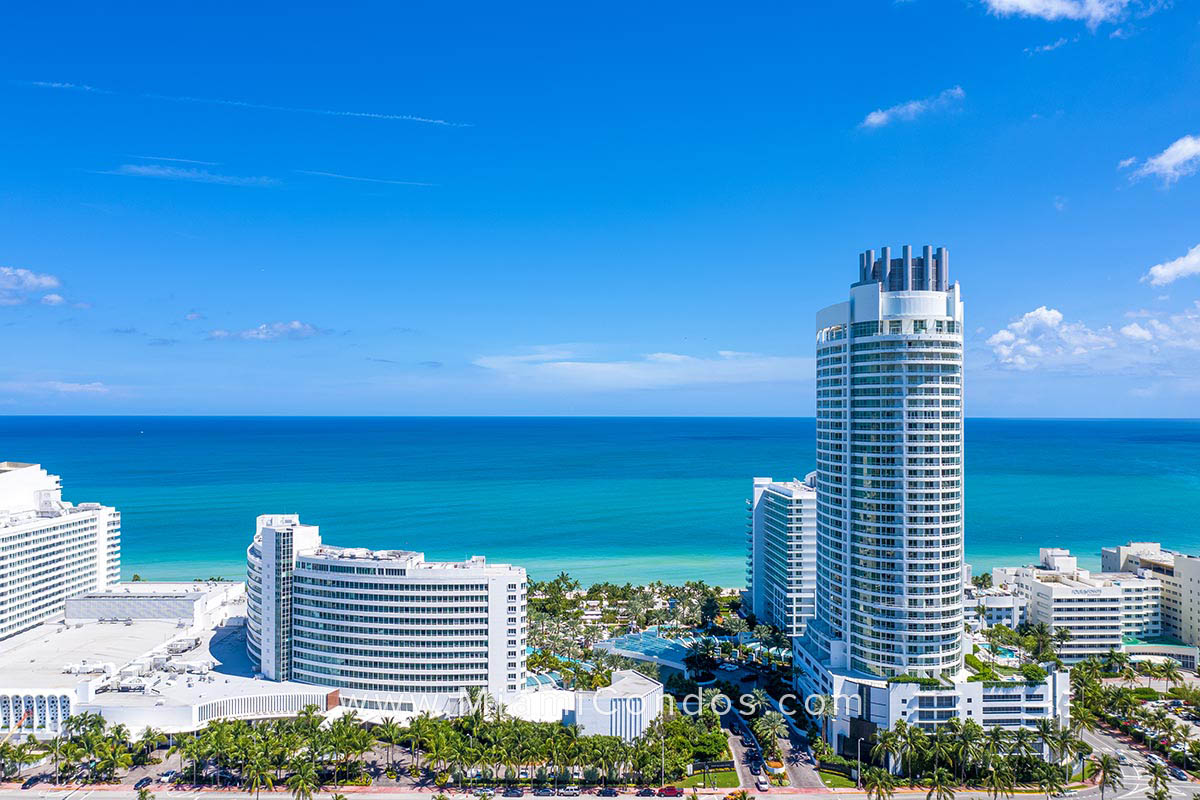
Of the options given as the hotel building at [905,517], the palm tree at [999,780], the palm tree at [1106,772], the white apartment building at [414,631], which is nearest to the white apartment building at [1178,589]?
the palm tree at [1106,772]

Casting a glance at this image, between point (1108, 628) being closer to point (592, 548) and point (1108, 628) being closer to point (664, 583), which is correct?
point (664, 583)

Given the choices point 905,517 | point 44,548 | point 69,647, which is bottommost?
point 69,647

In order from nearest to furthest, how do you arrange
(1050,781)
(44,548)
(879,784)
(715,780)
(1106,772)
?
(879,784)
(1106,772)
(1050,781)
(715,780)
(44,548)

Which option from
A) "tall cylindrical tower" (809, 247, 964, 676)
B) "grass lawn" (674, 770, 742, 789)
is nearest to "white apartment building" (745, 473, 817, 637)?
"tall cylindrical tower" (809, 247, 964, 676)

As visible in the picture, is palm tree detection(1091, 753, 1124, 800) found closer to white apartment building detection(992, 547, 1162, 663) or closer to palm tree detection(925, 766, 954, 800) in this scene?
palm tree detection(925, 766, 954, 800)

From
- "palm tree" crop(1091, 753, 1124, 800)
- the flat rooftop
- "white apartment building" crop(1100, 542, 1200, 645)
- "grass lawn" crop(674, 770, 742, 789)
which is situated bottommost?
"grass lawn" crop(674, 770, 742, 789)

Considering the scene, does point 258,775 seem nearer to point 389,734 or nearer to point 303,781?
point 303,781

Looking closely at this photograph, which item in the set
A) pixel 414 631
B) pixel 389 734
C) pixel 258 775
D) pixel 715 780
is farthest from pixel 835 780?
pixel 258 775
